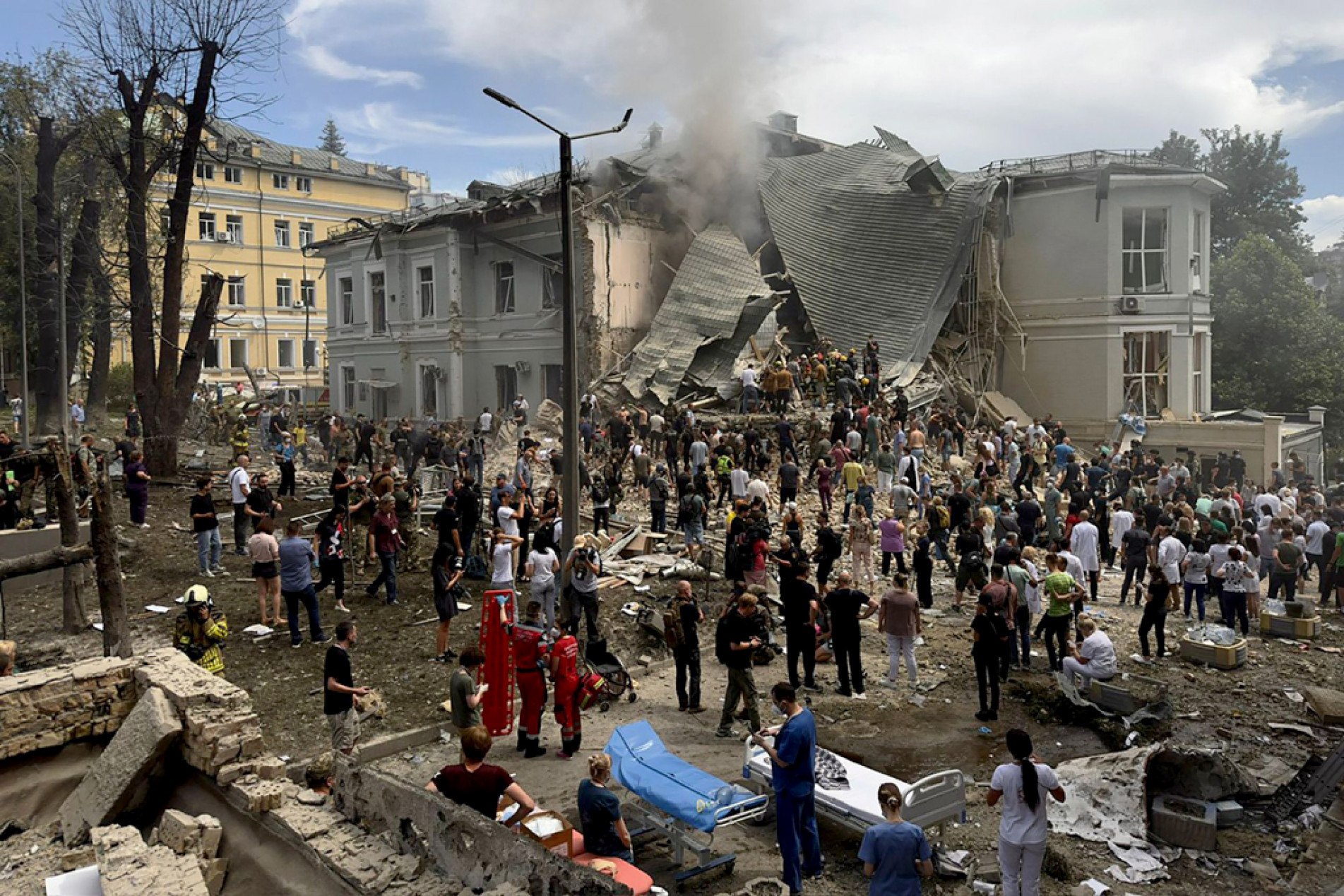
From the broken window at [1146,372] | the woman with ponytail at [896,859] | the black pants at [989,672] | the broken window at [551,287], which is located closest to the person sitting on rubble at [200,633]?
the woman with ponytail at [896,859]

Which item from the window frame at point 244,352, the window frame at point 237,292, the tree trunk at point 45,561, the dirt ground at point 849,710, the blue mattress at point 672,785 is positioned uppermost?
the window frame at point 237,292

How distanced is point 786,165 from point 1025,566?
77.0ft

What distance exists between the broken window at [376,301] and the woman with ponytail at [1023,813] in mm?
33316

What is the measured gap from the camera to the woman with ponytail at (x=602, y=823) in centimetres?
616

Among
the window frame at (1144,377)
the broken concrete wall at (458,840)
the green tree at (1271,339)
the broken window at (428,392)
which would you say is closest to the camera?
the broken concrete wall at (458,840)

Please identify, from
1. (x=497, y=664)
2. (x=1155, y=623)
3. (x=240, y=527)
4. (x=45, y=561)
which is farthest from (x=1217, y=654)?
(x=240, y=527)

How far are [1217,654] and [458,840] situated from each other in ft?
33.4

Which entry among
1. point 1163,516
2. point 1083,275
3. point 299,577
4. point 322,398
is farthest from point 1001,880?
point 322,398

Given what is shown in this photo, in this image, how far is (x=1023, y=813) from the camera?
633cm

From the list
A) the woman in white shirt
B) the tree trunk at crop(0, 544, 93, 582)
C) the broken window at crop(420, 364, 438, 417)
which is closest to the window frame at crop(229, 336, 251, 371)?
the broken window at crop(420, 364, 438, 417)

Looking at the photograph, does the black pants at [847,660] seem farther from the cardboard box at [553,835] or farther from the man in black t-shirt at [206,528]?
the man in black t-shirt at [206,528]

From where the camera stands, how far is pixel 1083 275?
28422 mm

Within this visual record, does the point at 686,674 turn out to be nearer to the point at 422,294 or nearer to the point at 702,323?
the point at 702,323

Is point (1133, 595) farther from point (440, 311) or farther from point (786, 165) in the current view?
point (440, 311)
